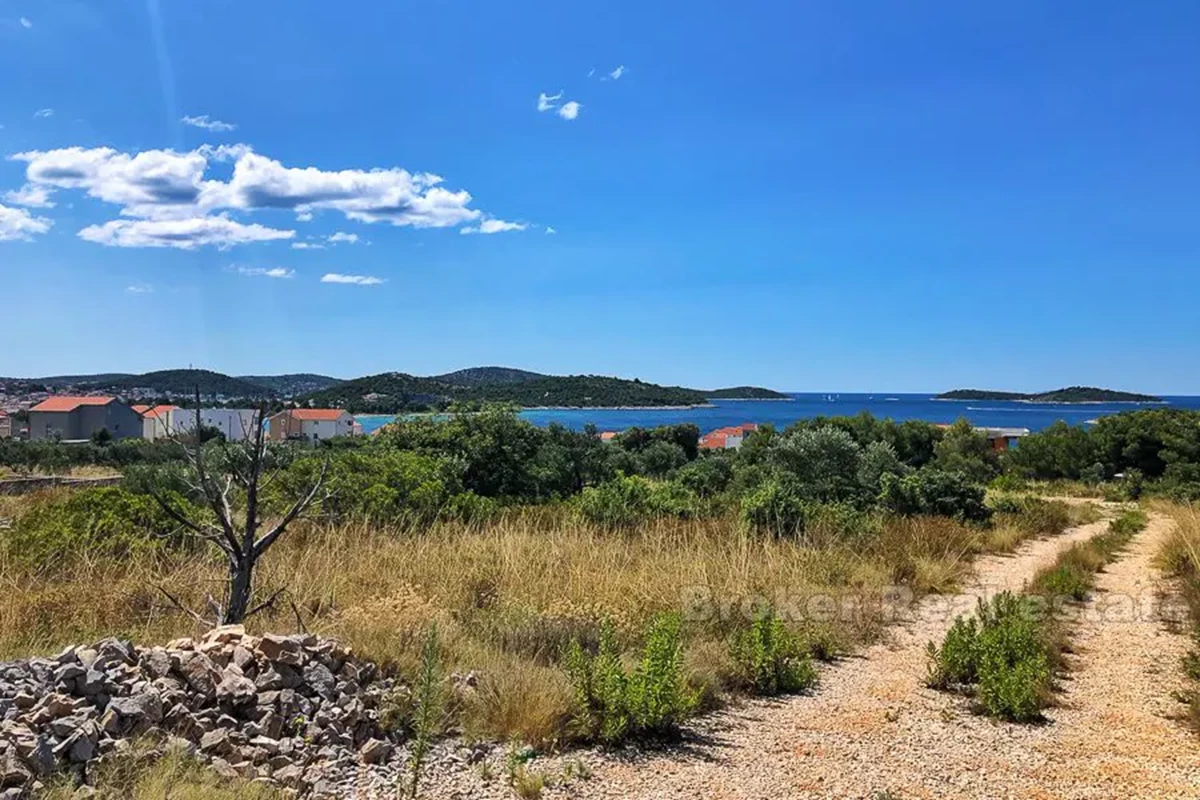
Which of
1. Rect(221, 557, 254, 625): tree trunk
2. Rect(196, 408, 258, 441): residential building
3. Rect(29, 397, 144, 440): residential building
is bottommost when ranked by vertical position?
Rect(29, 397, 144, 440): residential building

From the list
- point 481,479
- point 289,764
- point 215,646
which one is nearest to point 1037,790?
point 289,764

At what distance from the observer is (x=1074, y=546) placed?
40.3 ft

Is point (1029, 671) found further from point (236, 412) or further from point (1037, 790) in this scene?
point (236, 412)

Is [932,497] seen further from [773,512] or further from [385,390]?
[385,390]

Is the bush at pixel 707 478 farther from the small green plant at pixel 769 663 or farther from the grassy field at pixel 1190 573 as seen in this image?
the small green plant at pixel 769 663

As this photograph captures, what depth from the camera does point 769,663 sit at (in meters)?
5.60

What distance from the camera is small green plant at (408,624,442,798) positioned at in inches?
Answer: 136

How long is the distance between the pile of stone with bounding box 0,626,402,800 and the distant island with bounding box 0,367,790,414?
1.52m

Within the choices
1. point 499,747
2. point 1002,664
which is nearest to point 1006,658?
point 1002,664

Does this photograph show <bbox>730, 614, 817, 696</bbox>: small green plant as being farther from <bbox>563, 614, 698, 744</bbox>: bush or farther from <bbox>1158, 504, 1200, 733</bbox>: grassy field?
<bbox>1158, 504, 1200, 733</bbox>: grassy field

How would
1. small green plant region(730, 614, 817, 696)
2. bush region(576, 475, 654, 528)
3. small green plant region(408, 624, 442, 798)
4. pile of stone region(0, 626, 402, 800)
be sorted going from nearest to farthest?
pile of stone region(0, 626, 402, 800)
small green plant region(408, 624, 442, 798)
small green plant region(730, 614, 817, 696)
bush region(576, 475, 654, 528)

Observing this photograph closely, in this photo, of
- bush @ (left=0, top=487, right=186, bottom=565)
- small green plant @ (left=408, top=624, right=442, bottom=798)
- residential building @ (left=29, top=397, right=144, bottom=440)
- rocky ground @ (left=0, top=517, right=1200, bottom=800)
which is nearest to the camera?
small green plant @ (left=408, top=624, right=442, bottom=798)

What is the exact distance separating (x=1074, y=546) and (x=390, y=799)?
39.2ft

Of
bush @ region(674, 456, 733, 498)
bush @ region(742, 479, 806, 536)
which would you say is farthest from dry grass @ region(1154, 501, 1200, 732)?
bush @ region(674, 456, 733, 498)
